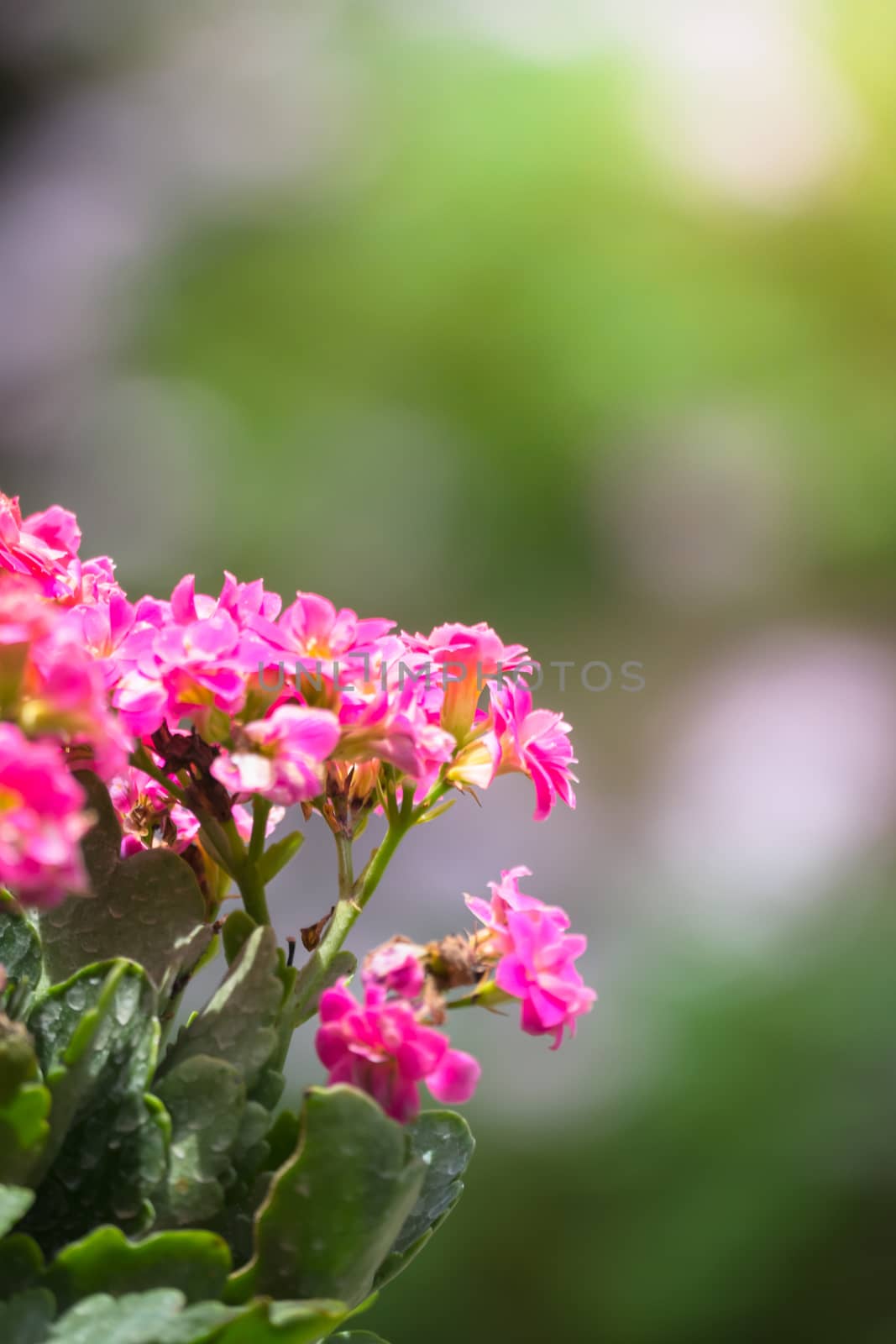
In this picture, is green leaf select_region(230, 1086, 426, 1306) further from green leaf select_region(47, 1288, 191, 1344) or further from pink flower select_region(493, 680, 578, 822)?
pink flower select_region(493, 680, 578, 822)

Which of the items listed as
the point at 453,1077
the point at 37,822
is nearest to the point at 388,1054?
the point at 453,1077

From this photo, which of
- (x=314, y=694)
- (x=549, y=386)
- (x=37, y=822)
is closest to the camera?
(x=37, y=822)

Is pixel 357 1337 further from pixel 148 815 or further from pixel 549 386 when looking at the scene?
pixel 549 386

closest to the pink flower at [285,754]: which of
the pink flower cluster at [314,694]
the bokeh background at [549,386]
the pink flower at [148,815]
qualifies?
the pink flower cluster at [314,694]

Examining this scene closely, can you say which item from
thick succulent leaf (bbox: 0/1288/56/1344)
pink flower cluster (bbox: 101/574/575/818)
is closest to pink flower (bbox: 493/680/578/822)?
pink flower cluster (bbox: 101/574/575/818)

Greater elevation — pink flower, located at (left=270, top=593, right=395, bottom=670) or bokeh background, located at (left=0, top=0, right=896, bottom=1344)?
bokeh background, located at (left=0, top=0, right=896, bottom=1344)

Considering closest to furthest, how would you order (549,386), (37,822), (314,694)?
1. (37,822)
2. (314,694)
3. (549,386)

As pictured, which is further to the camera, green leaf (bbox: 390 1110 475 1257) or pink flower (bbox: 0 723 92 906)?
green leaf (bbox: 390 1110 475 1257)

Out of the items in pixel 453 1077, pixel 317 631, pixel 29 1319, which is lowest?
pixel 29 1319
